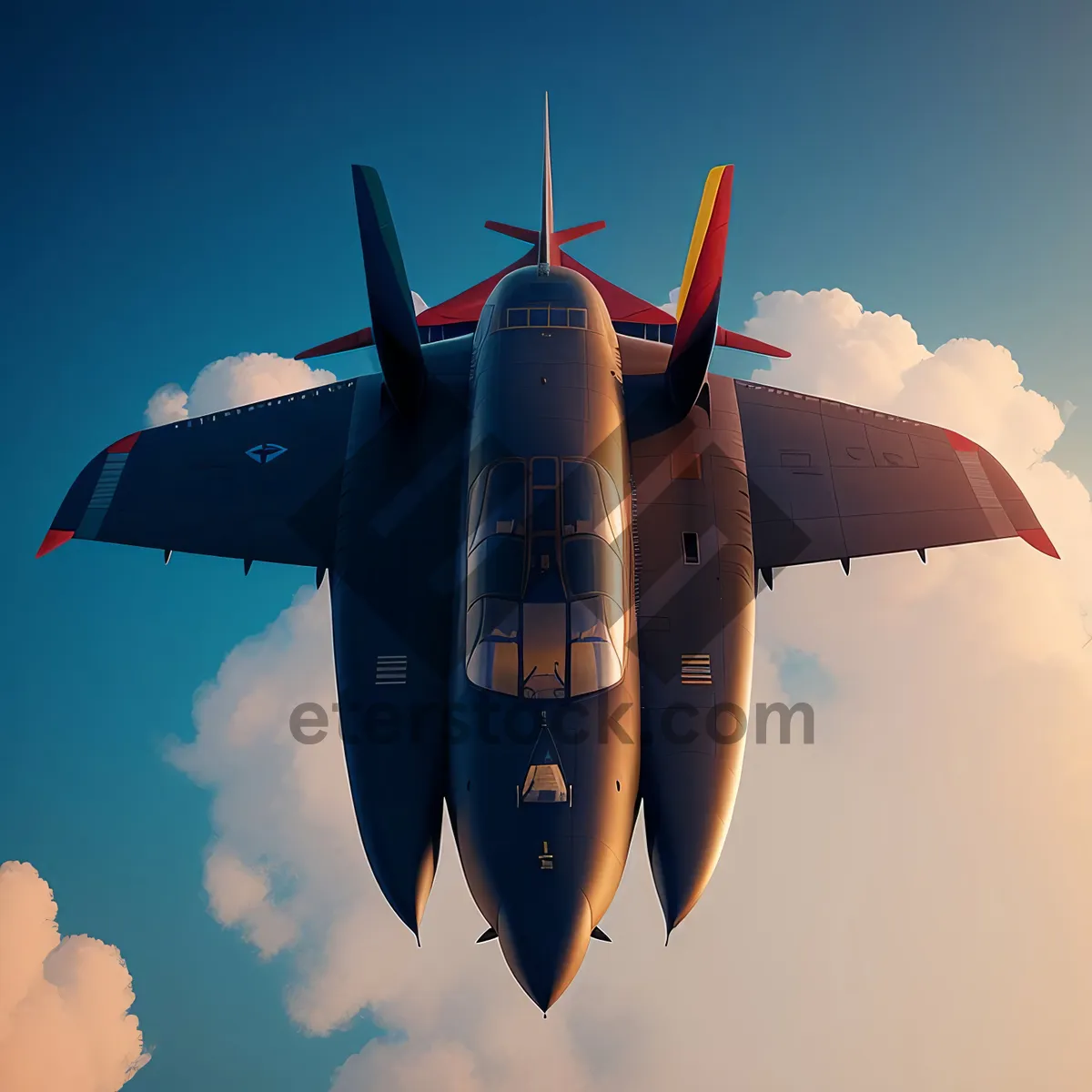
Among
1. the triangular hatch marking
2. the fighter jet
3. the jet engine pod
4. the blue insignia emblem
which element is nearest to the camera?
the triangular hatch marking

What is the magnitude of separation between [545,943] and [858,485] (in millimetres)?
11764

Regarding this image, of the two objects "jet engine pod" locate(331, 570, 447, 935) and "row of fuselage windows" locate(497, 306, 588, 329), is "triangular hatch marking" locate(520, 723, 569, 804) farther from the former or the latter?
"row of fuselage windows" locate(497, 306, 588, 329)

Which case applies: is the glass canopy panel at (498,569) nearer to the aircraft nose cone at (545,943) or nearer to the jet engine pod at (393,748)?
the jet engine pod at (393,748)

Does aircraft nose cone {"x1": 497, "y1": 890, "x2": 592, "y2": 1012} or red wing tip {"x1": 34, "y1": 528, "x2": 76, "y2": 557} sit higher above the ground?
red wing tip {"x1": 34, "y1": 528, "x2": 76, "y2": 557}

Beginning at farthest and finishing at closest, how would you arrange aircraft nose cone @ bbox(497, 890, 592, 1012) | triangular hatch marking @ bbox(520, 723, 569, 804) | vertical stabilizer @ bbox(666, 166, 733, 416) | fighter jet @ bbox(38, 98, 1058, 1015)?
1. vertical stabilizer @ bbox(666, 166, 733, 416)
2. fighter jet @ bbox(38, 98, 1058, 1015)
3. triangular hatch marking @ bbox(520, 723, 569, 804)
4. aircraft nose cone @ bbox(497, 890, 592, 1012)

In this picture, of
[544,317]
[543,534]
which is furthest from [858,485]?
[543,534]

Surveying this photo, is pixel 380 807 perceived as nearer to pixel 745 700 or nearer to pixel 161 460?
pixel 745 700

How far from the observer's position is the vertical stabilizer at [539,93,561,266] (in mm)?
18953

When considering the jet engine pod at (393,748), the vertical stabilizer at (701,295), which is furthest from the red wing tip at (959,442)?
the jet engine pod at (393,748)

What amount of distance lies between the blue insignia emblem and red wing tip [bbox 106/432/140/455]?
2826 millimetres

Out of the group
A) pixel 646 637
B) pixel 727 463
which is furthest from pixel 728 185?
pixel 646 637

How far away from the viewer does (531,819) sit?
11.3 metres

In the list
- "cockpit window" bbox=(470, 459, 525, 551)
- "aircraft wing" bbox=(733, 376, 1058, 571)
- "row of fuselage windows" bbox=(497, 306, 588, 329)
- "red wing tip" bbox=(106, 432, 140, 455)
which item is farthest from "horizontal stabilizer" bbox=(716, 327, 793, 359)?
"red wing tip" bbox=(106, 432, 140, 455)

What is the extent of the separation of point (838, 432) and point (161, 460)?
611 inches
